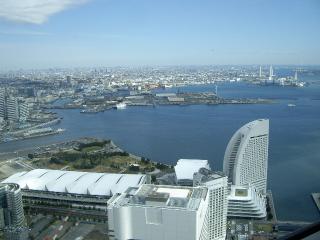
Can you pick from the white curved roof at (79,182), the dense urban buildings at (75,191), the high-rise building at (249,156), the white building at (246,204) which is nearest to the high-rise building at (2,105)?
the white curved roof at (79,182)

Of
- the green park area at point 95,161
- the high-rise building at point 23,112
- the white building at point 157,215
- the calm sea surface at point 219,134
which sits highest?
the white building at point 157,215

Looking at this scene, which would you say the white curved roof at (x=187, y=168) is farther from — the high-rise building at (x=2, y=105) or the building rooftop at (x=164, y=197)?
the high-rise building at (x=2, y=105)

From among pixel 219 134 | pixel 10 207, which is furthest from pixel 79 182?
pixel 219 134

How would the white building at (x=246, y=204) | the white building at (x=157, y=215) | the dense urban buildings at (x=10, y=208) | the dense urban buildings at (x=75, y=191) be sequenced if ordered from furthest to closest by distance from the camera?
the dense urban buildings at (x=75, y=191) < the white building at (x=246, y=204) < the dense urban buildings at (x=10, y=208) < the white building at (x=157, y=215)

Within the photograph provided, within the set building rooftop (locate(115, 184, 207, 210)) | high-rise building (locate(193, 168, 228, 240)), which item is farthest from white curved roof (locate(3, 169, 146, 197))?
building rooftop (locate(115, 184, 207, 210))

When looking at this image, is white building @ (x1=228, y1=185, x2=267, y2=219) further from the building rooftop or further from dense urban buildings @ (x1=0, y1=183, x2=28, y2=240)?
dense urban buildings @ (x1=0, y1=183, x2=28, y2=240)

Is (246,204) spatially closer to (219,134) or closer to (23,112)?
(219,134)
